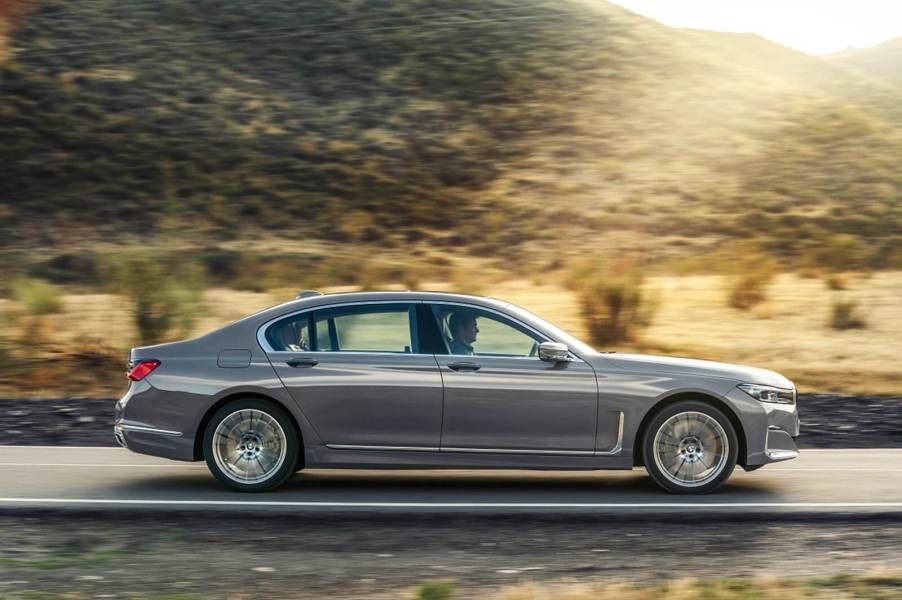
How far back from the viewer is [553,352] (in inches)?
371

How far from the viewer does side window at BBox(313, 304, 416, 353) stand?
9727 millimetres

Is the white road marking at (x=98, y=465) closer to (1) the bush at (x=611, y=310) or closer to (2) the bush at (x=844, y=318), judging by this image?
(1) the bush at (x=611, y=310)

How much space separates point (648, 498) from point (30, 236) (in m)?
32.3

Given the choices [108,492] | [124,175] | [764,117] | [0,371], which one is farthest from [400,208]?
[108,492]

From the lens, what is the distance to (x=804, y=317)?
1056 inches

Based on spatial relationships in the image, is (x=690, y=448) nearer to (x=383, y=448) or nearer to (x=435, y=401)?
(x=435, y=401)

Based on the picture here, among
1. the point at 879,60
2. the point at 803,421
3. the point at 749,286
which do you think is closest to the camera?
the point at 803,421

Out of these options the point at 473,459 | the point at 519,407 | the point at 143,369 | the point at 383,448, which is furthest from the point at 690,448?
the point at 143,369

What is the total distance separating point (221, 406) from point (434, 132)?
3903cm

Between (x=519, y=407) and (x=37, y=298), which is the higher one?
(x=37, y=298)

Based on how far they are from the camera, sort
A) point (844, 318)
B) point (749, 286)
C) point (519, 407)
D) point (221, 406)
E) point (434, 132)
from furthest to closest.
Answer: point (434, 132)
point (749, 286)
point (844, 318)
point (221, 406)
point (519, 407)

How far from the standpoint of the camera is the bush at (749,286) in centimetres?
2794

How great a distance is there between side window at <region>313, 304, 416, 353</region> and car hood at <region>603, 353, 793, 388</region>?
1494mm

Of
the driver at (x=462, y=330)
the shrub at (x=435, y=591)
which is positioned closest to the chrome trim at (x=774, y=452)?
the driver at (x=462, y=330)
